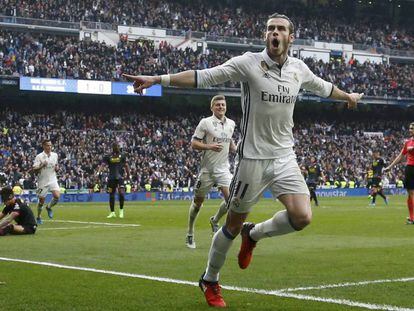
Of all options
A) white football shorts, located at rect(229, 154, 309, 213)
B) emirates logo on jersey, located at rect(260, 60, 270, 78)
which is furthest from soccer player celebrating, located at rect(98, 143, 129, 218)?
emirates logo on jersey, located at rect(260, 60, 270, 78)

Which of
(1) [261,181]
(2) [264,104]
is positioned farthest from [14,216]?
(2) [264,104]

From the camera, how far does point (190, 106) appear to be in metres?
60.4

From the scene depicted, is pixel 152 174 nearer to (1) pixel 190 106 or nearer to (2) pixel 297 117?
(1) pixel 190 106

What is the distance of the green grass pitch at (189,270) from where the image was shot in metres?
7.57

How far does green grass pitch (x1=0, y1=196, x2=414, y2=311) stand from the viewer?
7.57 metres

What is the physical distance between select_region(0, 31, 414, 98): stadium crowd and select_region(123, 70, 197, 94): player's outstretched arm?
44091mm

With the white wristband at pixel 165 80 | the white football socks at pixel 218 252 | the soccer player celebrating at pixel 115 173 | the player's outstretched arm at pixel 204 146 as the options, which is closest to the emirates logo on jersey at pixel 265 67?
the white wristband at pixel 165 80

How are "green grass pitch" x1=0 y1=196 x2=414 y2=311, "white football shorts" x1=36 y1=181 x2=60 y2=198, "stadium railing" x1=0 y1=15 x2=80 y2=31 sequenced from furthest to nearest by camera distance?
"stadium railing" x1=0 y1=15 x2=80 y2=31, "white football shorts" x1=36 y1=181 x2=60 y2=198, "green grass pitch" x1=0 y1=196 x2=414 y2=311

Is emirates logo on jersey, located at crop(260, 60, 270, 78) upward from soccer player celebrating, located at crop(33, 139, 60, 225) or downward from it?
upward

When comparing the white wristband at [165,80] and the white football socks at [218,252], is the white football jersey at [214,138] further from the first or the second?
the white wristband at [165,80]

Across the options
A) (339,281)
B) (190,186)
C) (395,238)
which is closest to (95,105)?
(190,186)

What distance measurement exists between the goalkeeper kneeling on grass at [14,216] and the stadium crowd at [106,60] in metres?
34.2

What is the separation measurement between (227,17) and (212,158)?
179ft

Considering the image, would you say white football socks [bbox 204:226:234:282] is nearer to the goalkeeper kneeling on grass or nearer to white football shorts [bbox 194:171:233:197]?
white football shorts [bbox 194:171:233:197]
